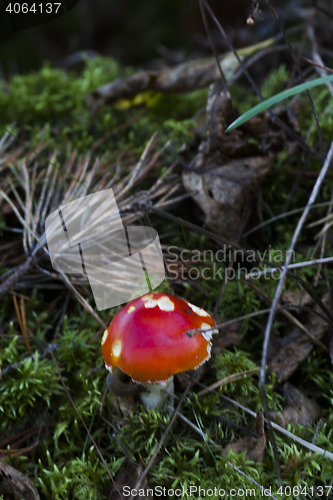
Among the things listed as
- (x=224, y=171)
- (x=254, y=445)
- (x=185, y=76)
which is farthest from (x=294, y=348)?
(x=185, y=76)

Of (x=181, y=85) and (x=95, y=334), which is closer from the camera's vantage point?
(x=95, y=334)

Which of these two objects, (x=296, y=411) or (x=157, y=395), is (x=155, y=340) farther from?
(x=296, y=411)

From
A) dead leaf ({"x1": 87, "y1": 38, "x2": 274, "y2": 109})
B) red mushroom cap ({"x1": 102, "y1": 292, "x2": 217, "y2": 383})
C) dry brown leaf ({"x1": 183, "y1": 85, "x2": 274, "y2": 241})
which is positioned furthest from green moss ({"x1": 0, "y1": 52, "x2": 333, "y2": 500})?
dead leaf ({"x1": 87, "y1": 38, "x2": 274, "y2": 109})

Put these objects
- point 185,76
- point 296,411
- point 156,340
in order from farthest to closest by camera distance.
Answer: point 185,76 → point 296,411 → point 156,340

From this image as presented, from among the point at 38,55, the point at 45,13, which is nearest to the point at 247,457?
the point at 45,13

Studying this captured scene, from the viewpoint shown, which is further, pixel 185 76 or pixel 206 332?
pixel 185 76

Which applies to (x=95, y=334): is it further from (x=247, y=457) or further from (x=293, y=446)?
(x=293, y=446)
